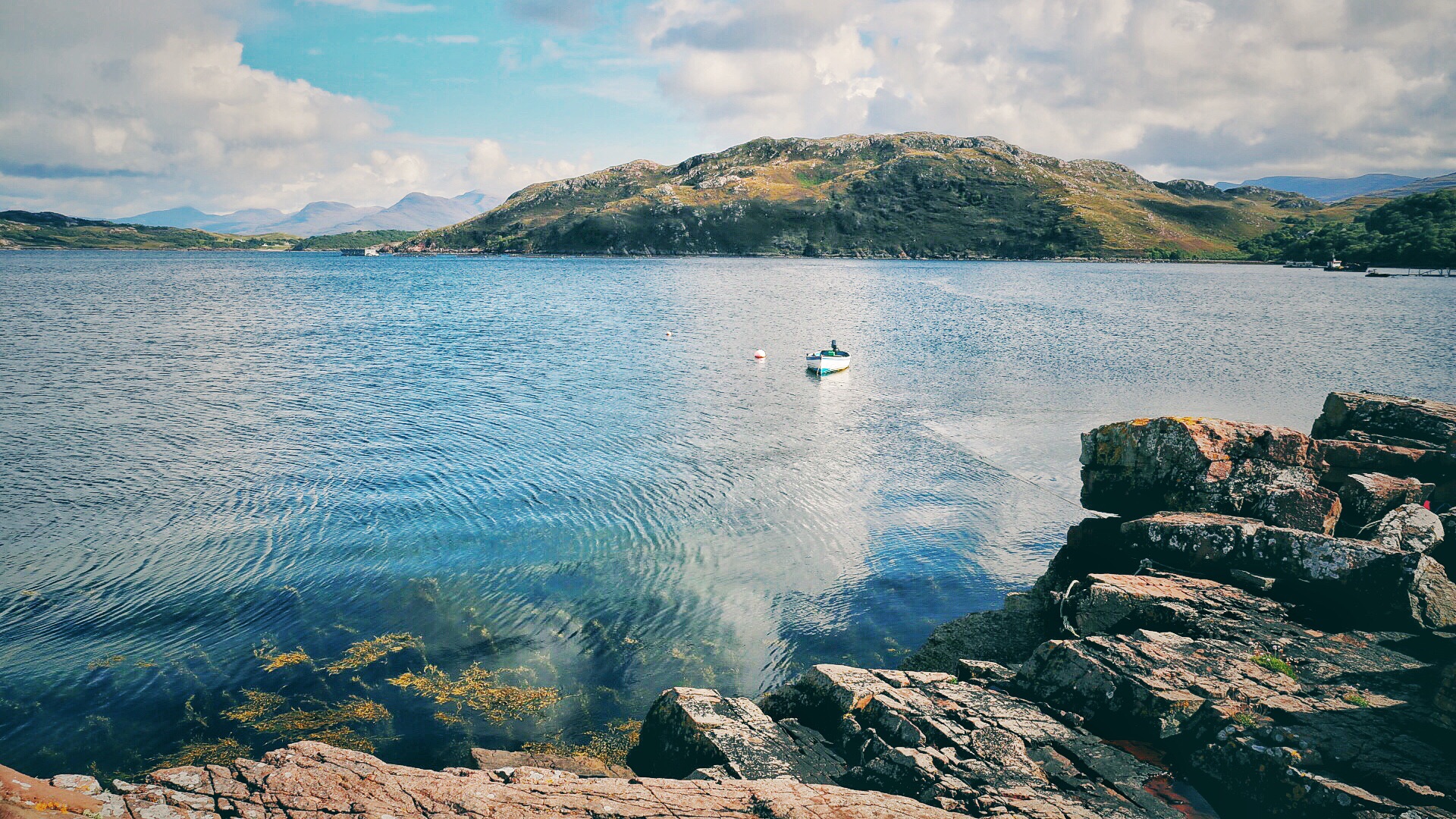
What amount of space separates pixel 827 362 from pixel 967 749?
1788 inches

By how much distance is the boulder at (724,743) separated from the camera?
1143 cm

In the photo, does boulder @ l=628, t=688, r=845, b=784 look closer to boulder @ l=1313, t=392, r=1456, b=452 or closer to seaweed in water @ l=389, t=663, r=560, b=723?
seaweed in water @ l=389, t=663, r=560, b=723

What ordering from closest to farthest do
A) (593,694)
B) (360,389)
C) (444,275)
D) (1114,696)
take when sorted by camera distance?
(1114,696)
(593,694)
(360,389)
(444,275)

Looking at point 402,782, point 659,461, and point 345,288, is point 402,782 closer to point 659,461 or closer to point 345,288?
point 659,461

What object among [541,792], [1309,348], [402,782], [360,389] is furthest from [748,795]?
[1309,348]

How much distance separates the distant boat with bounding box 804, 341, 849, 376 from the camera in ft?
182

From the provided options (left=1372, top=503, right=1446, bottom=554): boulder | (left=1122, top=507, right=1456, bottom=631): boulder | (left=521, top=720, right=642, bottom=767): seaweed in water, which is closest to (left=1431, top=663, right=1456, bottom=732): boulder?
(left=1122, top=507, right=1456, bottom=631): boulder

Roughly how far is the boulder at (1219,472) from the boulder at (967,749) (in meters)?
8.39

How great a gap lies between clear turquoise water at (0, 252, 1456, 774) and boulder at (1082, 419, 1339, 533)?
5.62 m

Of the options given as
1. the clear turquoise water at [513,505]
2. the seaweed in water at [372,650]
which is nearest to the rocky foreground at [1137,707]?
the clear turquoise water at [513,505]

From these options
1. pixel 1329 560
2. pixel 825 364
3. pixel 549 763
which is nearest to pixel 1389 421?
pixel 1329 560

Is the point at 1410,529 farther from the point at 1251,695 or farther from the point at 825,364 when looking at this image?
the point at 825,364

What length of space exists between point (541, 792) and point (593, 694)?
6.81 m

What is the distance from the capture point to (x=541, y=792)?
10078mm
